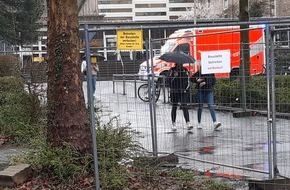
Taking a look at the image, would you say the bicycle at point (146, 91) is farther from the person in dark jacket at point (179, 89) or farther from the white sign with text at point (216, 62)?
the white sign with text at point (216, 62)

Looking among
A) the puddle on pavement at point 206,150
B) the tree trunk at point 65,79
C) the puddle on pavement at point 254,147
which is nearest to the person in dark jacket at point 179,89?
the puddle on pavement at point 206,150

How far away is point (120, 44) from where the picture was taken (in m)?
6.39

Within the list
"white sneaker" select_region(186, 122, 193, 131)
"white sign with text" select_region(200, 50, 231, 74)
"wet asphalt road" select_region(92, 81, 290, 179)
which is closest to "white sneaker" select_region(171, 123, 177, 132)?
"wet asphalt road" select_region(92, 81, 290, 179)

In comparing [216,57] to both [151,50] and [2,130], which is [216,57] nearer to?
[151,50]

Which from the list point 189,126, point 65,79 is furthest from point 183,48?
point 65,79

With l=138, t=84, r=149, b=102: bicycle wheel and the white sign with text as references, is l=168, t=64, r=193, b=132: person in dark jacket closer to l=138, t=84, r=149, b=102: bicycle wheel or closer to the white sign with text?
l=138, t=84, r=149, b=102: bicycle wheel

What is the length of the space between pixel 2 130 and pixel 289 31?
648 centimetres

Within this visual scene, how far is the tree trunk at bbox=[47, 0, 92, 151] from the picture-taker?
627 centimetres

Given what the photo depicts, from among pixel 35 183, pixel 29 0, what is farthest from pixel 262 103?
pixel 29 0

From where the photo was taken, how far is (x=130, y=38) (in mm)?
6379

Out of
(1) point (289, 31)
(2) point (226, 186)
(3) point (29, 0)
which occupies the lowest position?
(2) point (226, 186)

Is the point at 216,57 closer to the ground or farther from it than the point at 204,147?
farther from it

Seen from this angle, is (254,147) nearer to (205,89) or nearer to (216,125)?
(216,125)

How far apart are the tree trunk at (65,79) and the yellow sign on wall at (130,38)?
564 mm
